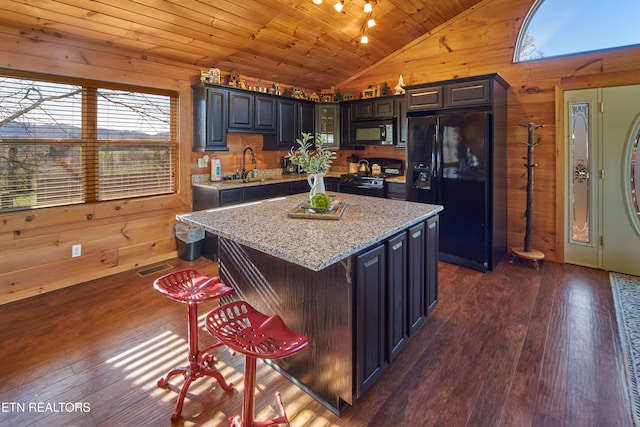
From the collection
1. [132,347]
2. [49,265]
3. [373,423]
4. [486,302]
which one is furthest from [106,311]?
[486,302]

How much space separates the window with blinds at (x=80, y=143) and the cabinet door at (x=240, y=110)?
2.28 feet

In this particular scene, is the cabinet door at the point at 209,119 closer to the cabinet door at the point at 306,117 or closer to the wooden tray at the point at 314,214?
the cabinet door at the point at 306,117

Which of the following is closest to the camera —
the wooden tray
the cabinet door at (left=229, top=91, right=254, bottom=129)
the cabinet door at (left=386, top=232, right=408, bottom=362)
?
the cabinet door at (left=386, top=232, right=408, bottom=362)

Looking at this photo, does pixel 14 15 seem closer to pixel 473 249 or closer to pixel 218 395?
pixel 218 395

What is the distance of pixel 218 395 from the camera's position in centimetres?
189

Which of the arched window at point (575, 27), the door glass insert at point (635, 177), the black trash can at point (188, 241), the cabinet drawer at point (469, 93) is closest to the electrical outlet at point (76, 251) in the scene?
the black trash can at point (188, 241)

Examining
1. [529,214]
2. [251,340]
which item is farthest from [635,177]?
[251,340]

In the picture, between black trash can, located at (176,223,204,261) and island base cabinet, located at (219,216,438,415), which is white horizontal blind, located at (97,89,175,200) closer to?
black trash can, located at (176,223,204,261)

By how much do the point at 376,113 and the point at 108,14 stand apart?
3.46 meters

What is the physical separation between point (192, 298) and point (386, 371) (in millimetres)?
1255

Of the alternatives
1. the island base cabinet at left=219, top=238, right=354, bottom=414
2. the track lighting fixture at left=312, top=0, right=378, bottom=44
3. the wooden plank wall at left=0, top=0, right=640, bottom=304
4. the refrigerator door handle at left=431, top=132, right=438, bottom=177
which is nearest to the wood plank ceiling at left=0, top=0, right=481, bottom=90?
the track lighting fixture at left=312, top=0, right=378, bottom=44

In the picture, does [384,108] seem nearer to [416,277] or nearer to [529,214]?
[529,214]

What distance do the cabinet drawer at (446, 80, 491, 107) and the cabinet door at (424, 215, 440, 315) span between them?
189cm

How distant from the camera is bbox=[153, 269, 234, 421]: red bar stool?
71.5 inches
